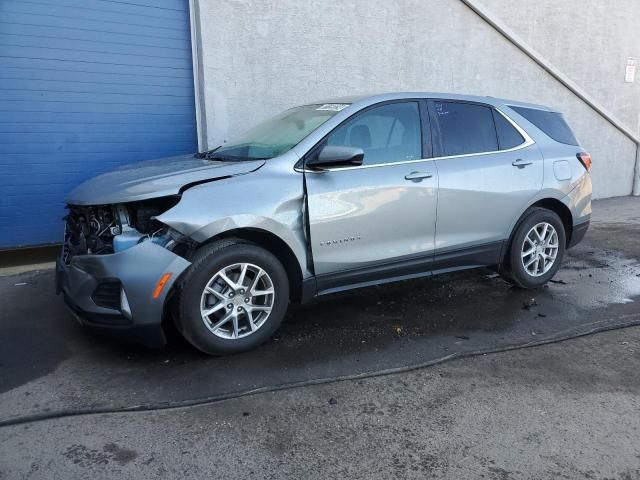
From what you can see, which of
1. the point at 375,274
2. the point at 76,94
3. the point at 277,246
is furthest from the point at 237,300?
the point at 76,94

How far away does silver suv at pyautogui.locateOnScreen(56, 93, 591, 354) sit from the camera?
3.52 m

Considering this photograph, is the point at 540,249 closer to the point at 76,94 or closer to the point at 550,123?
the point at 550,123

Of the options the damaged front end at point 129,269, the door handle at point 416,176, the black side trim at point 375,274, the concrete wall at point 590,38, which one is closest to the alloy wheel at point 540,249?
the black side trim at point 375,274

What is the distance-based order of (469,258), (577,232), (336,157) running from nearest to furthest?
1. (336,157)
2. (469,258)
3. (577,232)

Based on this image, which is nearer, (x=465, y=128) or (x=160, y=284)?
(x=160, y=284)

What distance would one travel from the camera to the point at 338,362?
3.75 m

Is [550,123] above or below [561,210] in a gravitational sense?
above

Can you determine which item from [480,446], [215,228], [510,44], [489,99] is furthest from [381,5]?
→ [480,446]

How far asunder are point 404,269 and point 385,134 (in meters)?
1.10

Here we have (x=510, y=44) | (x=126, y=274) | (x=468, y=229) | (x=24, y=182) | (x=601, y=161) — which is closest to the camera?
(x=126, y=274)

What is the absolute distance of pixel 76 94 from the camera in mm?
6430

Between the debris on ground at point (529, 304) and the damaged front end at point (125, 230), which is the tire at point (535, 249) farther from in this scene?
the damaged front end at point (125, 230)

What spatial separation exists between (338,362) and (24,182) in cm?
464

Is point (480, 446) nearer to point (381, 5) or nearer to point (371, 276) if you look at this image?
point (371, 276)
